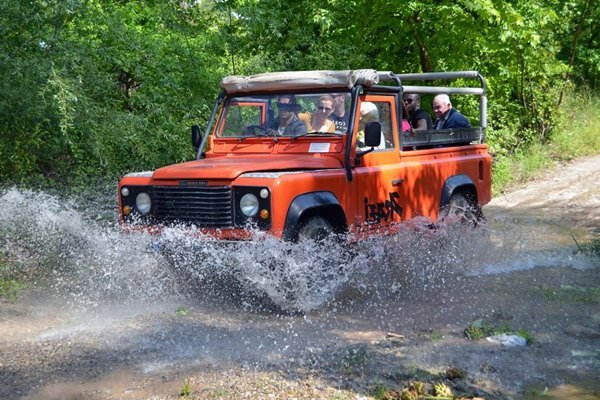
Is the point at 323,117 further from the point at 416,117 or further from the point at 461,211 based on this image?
the point at 461,211

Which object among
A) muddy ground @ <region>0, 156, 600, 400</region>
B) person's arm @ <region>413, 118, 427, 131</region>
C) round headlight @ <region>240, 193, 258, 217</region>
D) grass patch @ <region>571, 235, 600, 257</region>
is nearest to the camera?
muddy ground @ <region>0, 156, 600, 400</region>

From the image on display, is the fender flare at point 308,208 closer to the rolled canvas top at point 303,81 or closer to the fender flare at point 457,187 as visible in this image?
the rolled canvas top at point 303,81

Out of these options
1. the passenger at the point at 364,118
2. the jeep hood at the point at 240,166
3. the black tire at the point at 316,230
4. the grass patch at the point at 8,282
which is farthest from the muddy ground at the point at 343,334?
the passenger at the point at 364,118

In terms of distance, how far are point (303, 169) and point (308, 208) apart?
53 cm

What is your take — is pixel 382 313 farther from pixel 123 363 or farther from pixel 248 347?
pixel 123 363

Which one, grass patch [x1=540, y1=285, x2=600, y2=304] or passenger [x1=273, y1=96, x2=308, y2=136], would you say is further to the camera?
passenger [x1=273, y1=96, x2=308, y2=136]

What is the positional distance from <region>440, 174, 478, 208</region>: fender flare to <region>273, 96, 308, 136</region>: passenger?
6.01 feet

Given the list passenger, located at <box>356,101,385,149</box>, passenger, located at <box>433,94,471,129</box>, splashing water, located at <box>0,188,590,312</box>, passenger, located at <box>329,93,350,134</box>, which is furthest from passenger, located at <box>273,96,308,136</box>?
passenger, located at <box>433,94,471,129</box>

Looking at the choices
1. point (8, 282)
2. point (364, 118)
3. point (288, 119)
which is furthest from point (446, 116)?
point (8, 282)

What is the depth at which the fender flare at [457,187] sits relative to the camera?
8281 mm

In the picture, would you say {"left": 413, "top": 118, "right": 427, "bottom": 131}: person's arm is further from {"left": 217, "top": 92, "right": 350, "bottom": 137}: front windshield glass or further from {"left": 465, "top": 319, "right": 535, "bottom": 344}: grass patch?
{"left": 465, "top": 319, "right": 535, "bottom": 344}: grass patch

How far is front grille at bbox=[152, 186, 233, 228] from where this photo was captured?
639 centimetres

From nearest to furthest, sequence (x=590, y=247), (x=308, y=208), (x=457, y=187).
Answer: (x=308, y=208) < (x=457, y=187) < (x=590, y=247)

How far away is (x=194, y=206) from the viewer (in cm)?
655
